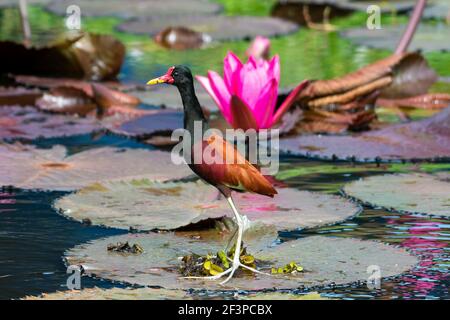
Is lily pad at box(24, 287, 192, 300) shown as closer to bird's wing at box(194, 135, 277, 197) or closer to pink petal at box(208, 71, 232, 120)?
bird's wing at box(194, 135, 277, 197)

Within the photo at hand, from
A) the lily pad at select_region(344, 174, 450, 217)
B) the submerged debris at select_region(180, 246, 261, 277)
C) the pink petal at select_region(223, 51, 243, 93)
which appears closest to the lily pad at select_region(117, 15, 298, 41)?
the pink petal at select_region(223, 51, 243, 93)

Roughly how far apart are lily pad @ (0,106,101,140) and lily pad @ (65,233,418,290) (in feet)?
5.63

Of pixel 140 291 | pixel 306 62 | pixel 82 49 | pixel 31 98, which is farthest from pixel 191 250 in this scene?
pixel 306 62

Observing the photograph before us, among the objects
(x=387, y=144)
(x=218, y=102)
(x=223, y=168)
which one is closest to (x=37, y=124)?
(x=218, y=102)

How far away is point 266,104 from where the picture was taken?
516 centimetres

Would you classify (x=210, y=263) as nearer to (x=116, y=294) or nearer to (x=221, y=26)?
(x=116, y=294)

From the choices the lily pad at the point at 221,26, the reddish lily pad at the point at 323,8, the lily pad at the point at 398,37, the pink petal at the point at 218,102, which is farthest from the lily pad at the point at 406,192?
the reddish lily pad at the point at 323,8

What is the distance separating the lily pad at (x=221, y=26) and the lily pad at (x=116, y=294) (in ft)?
17.3

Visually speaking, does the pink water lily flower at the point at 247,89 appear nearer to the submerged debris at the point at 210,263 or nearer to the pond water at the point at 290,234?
the pond water at the point at 290,234

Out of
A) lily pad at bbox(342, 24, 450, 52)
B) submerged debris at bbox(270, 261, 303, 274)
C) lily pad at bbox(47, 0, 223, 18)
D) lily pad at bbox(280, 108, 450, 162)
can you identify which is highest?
lily pad at bbox(47, 0, 223, 18)

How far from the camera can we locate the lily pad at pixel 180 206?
4391mm

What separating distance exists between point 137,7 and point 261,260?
21.0ft

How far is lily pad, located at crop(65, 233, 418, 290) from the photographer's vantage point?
12.0 feet
